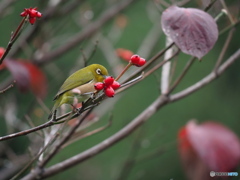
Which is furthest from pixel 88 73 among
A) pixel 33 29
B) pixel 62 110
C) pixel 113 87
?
pixel 33 29

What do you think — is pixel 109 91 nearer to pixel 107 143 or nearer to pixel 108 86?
pixel 108 86

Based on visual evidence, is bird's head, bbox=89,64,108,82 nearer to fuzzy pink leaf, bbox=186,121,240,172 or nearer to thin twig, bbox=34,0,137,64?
fuzzy pink leaf, bbox=186,121,240,172

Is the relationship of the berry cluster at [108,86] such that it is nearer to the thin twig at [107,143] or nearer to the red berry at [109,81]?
the red berry at [109,81]

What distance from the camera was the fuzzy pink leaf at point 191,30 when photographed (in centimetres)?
104

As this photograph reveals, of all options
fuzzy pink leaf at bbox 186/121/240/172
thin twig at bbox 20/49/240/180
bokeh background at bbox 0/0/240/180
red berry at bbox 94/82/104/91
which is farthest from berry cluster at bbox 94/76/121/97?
bokeh background at bbox 0/0/240/180

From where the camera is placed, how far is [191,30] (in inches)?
42.8

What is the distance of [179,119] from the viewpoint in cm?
420

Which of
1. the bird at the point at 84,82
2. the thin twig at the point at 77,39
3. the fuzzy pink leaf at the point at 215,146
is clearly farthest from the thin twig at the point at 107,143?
the thin twig at the point at 77,39

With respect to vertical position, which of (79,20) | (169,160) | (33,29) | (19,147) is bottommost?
(169,160)

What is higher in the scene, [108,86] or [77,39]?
[108,86]

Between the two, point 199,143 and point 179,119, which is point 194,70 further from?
point 199,143

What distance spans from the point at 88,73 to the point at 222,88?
3.78 metres

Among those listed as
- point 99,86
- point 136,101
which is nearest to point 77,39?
point 99,86

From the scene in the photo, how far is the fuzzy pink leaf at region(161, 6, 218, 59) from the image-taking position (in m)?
1.04
